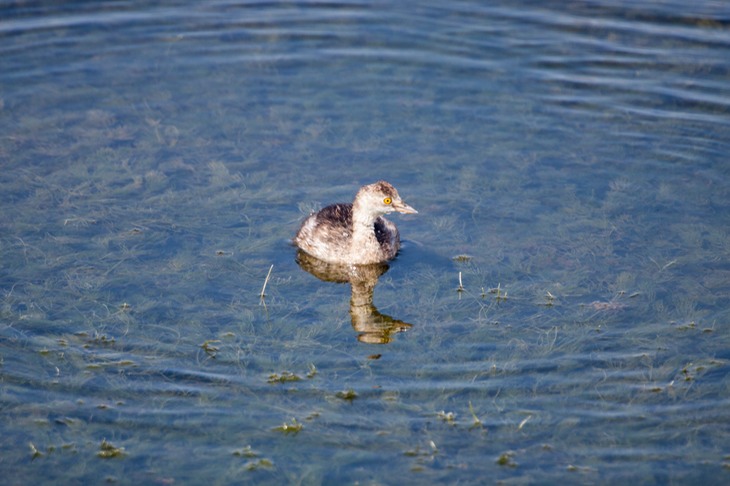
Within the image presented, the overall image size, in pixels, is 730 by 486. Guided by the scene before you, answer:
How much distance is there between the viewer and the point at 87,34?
734 inches

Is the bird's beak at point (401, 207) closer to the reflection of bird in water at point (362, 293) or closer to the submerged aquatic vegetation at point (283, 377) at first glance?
the reflection of bird in water at point (362, 293)

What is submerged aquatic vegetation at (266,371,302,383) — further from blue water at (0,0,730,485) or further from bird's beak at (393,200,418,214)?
bird's beak at (393,200,418,214)

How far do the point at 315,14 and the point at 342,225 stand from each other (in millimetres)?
7686

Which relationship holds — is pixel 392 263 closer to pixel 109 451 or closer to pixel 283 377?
pixel 283 377

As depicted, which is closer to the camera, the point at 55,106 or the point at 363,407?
the point at 363,407

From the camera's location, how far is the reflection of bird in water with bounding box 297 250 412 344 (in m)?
11.6

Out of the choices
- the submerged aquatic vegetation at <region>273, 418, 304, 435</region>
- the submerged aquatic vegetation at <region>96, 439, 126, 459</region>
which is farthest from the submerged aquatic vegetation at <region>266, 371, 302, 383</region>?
the submerged aquatic vegetation at <region>96, 439, 126, 459</region>

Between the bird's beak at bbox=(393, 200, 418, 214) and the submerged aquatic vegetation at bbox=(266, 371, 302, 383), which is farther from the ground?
the bird's beak at bbox=(393, 200, 418, 214)

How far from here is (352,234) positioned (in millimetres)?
13094

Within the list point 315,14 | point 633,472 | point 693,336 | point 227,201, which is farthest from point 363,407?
point 315,14

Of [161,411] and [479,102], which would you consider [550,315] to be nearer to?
[161,411]

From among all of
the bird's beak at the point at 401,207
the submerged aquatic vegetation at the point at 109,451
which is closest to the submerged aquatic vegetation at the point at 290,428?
the submerged aquatic vegetation at the point at 109,451

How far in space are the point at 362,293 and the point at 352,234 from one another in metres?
0.91

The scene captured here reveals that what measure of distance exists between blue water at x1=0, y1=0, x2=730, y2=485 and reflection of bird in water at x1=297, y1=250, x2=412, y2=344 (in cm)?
6
